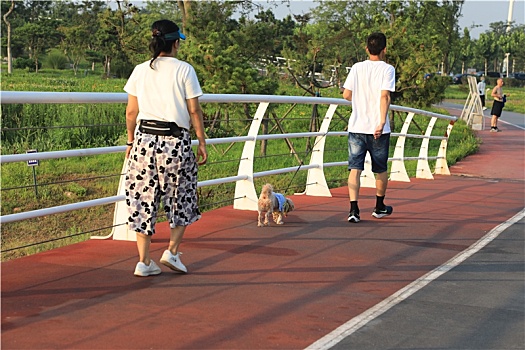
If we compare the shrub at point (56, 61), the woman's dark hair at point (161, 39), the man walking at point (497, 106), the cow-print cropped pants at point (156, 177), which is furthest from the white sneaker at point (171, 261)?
the shrub at point (56, 61)

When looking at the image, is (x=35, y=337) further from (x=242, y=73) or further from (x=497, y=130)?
(x=497, y=130)

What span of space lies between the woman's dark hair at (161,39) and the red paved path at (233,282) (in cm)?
157

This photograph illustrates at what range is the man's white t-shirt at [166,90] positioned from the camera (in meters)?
5.79

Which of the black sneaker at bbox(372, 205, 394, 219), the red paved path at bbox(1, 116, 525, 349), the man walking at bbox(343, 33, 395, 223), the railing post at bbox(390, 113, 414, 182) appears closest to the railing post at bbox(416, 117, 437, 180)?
the railing post at bbox(390, 113, 414, 182)

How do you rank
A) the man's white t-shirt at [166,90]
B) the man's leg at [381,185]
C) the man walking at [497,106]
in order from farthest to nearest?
the man walking at [497,106] → the man's leg at [381,185] → the man's white t-shirt at [166,90]

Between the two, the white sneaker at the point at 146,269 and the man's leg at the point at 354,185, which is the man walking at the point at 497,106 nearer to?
the man's leg at the point at 354,185

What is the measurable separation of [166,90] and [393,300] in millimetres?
2086

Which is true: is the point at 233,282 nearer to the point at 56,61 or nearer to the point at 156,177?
the point at 156,177

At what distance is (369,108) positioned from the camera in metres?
8.90

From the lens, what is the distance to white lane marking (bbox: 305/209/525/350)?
4832 millimetres

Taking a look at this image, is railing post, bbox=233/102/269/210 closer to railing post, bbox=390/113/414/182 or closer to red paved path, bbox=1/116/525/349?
red paved path, bbox=1/116/525/349

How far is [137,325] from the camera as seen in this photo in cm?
482

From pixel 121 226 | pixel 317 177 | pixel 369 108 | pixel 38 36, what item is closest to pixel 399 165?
pixel 317 177

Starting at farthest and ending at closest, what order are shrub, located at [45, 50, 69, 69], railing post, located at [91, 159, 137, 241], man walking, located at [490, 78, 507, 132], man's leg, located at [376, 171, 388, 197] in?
shrub, located at [45, 50, 69, 69]
man walking, located at [490, 78, 507, 132]
man's leg, located at [376, 171, 388, 197]
railing post, located at [91, 159, 137, 241]
